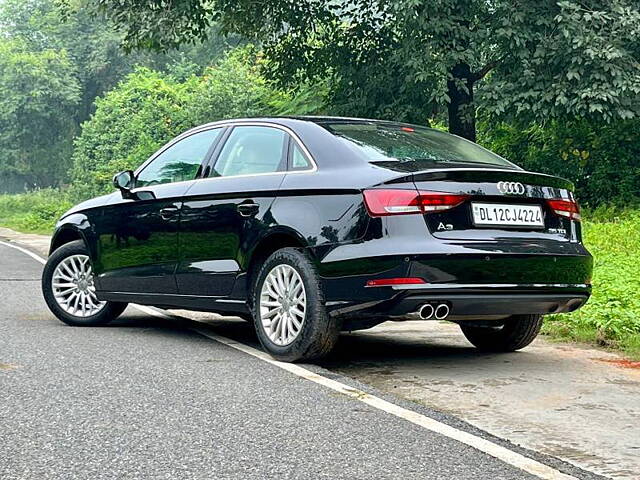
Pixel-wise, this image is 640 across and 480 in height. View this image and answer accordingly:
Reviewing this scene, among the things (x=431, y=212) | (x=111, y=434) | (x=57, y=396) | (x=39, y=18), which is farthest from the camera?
(x=39, y=18)

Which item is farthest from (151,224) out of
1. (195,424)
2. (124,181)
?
(195,424)

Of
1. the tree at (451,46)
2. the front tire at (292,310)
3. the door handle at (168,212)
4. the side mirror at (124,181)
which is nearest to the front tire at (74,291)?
the side mirror at (124,181)

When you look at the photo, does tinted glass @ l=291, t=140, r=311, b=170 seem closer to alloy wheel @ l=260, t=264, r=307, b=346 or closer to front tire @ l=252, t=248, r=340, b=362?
front tire @ l=252, t=248, r=340, b=362

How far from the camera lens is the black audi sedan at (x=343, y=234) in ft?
22.0

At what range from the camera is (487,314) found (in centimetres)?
686

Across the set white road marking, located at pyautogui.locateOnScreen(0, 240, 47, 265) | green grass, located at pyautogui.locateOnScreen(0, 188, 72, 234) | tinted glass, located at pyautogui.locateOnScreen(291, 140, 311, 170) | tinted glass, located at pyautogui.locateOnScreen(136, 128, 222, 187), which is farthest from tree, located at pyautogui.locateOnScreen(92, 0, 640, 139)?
green grass, located at pyautogui.locateOnScreen(0, 188, 72, 234)

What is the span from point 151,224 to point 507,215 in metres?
2.92

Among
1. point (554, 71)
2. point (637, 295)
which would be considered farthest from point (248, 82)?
point (637, 295)

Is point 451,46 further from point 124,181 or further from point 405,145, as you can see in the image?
point 405,145

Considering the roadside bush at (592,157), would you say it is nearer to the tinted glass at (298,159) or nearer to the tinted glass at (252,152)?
the tinted glass at (252,152)

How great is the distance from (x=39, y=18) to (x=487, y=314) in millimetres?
75916

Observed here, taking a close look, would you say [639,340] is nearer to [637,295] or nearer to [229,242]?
[637,295]

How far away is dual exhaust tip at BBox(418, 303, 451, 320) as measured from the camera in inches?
263

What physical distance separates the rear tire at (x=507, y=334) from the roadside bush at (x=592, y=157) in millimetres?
12683
